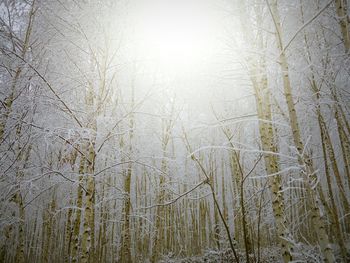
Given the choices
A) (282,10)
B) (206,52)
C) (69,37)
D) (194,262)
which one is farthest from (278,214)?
(194,262)

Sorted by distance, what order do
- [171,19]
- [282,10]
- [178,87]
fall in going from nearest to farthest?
1. [282,10]
2. [171,19]
3. [178,87]

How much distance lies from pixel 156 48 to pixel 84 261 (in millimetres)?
5102

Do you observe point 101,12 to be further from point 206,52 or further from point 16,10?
point 16,10

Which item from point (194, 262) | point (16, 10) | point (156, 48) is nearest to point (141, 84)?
point (156, 48)

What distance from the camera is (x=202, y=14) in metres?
4.75

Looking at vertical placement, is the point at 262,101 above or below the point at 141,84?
below

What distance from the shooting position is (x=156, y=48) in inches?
251

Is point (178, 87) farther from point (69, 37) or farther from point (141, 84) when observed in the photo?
point (69, 37)

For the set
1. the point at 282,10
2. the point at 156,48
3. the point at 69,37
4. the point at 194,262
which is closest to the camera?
the point at 69,37

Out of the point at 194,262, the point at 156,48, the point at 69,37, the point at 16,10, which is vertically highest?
the point at 16,10

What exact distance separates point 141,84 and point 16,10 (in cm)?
479

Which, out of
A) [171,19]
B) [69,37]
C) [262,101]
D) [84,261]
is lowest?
[84,261]

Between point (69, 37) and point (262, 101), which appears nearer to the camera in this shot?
point (262, 101)

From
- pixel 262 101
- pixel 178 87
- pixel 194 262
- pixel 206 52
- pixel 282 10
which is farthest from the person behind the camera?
pixel 194 262
